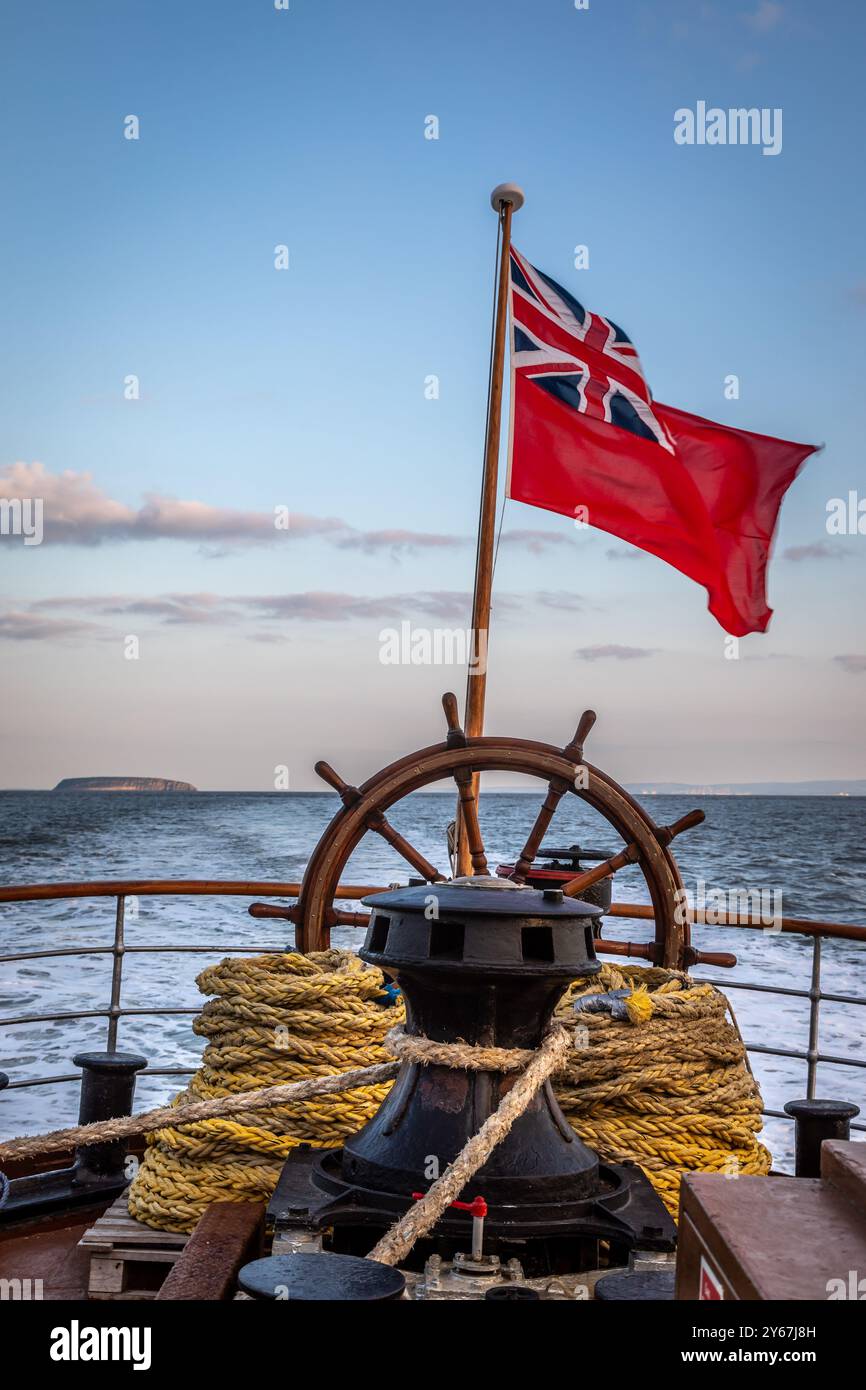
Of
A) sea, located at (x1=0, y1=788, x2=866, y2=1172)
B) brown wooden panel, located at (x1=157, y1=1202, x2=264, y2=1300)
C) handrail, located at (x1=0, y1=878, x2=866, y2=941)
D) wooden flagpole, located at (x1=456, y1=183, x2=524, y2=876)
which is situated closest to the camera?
brown wooden panel, located at (x1=157, y1=1202, x2=264, y2=1300)

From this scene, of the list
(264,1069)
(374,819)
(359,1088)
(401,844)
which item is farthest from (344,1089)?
(401,844)

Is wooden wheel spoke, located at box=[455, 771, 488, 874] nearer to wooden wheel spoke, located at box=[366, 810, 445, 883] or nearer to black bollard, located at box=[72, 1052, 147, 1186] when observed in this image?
wooden wheel spoke, located at box=[366, 810, 445, 883]

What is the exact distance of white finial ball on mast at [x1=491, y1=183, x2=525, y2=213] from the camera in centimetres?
369

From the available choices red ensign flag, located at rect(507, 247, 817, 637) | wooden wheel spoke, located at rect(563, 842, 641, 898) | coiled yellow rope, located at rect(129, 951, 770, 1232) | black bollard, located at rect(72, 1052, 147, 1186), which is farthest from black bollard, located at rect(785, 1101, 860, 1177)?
red ensign flag, located at rect(507, 247, 817, 637)

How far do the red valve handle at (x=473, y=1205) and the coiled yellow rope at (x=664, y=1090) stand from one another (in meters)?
0.46

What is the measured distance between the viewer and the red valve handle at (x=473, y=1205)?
56.2 inches

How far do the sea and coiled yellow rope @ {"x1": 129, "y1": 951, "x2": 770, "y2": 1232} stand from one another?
75 cm

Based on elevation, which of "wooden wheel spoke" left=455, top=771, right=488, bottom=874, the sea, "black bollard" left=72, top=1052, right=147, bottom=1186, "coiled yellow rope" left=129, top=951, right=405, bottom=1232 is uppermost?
"wooden wheel spoke" left=455, top=771, right=488, bottom=874

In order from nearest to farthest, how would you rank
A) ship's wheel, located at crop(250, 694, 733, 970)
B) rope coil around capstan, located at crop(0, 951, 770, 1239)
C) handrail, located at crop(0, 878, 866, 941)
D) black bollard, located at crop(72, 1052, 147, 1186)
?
rope coil around capstan, located at crop(0, 951, 770, 1239) → black bollard, located at crop(72, 1052, 147, 1186) → ship's wheel, located at crop(250, 694, 733, 970) → handrail, located at crop(0, 878, 866, 941)

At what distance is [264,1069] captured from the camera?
2.10 meters
